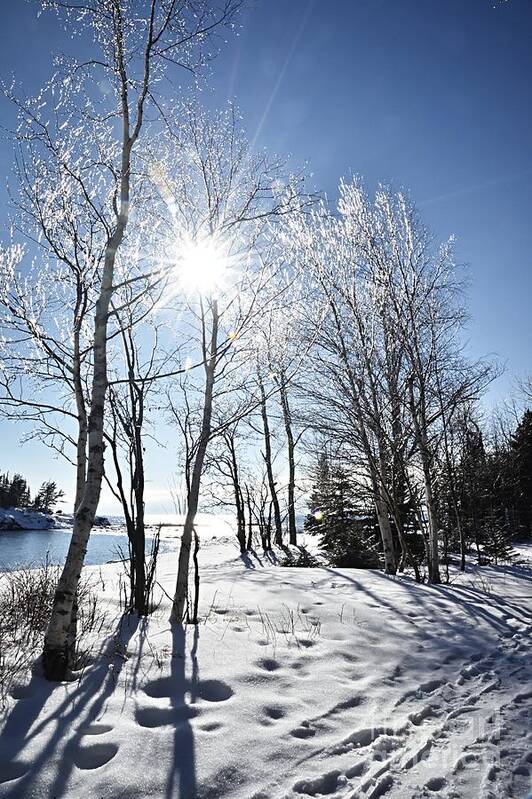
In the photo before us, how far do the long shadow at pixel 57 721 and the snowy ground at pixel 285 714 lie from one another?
11 millimetres

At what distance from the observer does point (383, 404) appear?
10078mm

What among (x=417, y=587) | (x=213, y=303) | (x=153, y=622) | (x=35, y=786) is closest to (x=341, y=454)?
(x=417, y=587)

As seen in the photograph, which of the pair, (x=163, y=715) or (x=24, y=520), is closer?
(x=163, y=715)

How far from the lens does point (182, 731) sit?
8.86ft

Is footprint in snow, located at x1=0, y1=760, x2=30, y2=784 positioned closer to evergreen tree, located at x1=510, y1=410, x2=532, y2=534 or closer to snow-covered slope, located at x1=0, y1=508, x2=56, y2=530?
evergreen tree, located at x1=510, y1=410, x2=532, y2=534

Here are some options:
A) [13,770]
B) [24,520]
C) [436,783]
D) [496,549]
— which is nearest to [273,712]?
[436,783]

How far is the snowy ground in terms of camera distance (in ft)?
7.48

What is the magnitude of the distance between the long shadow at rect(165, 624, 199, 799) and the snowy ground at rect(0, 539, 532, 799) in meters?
0.01

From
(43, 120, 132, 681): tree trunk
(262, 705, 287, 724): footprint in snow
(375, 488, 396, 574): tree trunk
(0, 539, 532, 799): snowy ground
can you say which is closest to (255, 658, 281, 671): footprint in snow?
(0, 539, 532, 799): snowy ground

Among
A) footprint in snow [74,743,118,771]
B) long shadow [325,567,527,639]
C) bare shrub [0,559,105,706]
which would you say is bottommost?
long shadow [325,567,527,639]

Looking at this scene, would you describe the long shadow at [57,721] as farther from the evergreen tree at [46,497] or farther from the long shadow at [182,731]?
the evergreen tree at [46,497]

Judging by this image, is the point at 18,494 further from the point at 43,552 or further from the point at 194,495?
the point at 194,495

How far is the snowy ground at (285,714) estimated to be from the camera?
7.48 ft

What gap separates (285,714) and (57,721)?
1.57 metres
